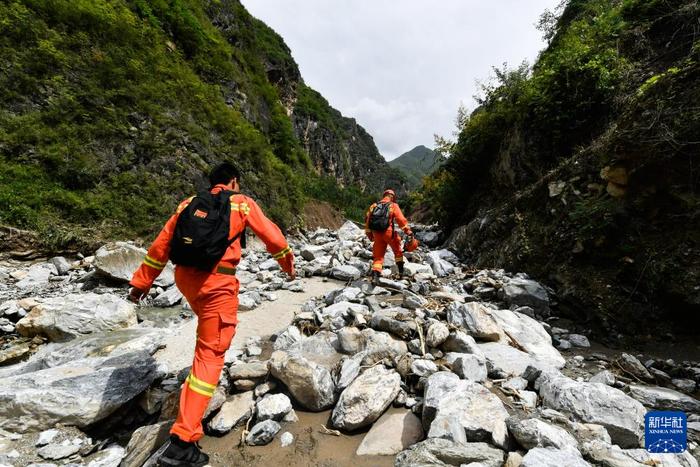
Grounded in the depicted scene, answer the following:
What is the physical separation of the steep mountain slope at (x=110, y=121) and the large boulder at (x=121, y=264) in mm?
1449

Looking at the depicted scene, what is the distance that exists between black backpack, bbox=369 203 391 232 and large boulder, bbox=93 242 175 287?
4253 millimetres

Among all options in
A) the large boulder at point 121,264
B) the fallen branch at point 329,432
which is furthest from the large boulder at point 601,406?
the large boulder at point 121,264

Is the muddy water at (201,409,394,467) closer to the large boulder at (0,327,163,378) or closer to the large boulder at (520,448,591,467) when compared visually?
the large boulder at (520,448,591,467)

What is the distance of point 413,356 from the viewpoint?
3211 mm

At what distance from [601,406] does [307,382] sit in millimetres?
2240

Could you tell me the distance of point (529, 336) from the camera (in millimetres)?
4051

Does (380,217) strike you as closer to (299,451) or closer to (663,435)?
(299,451)

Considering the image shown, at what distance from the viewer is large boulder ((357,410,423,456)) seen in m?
2.20

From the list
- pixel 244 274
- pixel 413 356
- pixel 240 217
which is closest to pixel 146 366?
pixel 240 217

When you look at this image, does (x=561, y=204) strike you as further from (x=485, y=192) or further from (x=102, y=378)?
(x=102, y=378)

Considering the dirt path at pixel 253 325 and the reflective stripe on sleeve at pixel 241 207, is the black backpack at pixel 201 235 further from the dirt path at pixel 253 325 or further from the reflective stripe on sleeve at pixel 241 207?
the dirt path at pixel 253 325

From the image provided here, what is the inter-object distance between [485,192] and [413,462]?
10.6 m

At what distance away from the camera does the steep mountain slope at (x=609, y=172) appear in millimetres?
4359

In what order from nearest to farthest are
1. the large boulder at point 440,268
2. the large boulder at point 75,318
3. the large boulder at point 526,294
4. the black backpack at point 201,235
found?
the black backpack at point 201,235 < the large boulder at point 75,318 < the large boulder at point 526,294 < the large boulder at point 440,268
